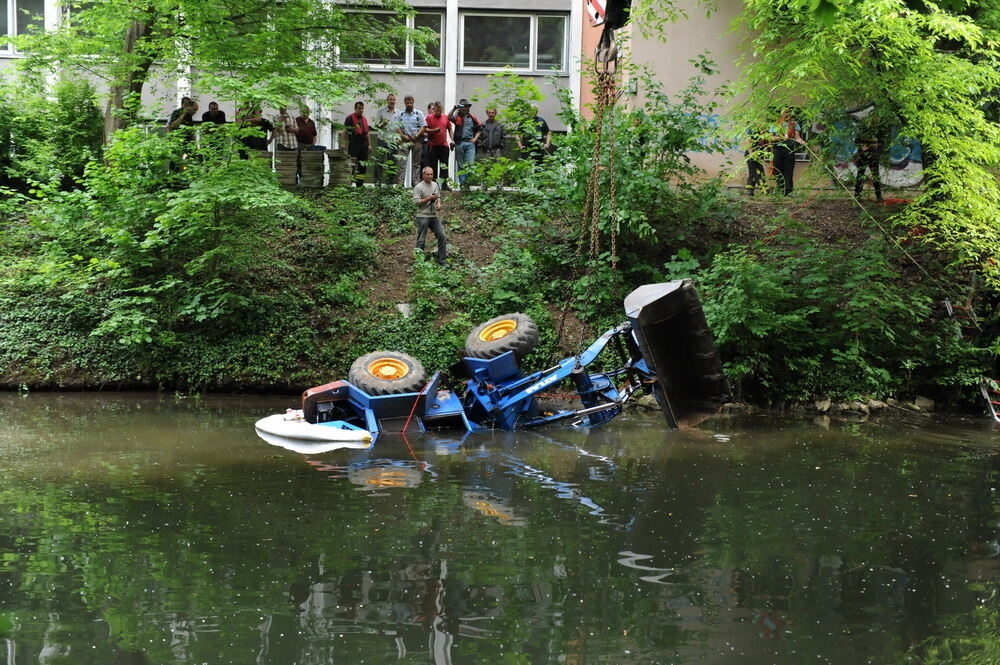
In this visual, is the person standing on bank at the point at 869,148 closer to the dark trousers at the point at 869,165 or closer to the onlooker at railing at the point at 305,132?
the dark trousers at the point at 869,165

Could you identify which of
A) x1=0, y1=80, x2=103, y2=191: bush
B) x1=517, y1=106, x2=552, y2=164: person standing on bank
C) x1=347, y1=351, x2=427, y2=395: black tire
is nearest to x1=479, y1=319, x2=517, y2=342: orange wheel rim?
x1=347, y1=351, x2=427, y2=395: black tire

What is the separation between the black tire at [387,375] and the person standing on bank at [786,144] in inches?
314

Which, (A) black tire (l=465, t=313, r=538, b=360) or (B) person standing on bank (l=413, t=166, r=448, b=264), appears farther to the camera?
(B) person standing on bank (l=413, t=166, r=448, b=264)

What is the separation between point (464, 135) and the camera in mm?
23453

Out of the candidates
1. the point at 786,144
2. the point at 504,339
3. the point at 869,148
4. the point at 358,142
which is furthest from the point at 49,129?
the point at 869,148

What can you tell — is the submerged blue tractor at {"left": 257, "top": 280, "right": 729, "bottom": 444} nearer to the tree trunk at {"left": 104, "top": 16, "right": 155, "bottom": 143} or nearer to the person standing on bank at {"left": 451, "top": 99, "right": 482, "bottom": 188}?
the tree trunk at {"left": 104, "top": 16, "right": 155, "bottom": 143}

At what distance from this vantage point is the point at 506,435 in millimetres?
12992

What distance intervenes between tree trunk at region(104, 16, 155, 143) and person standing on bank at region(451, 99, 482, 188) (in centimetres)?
710

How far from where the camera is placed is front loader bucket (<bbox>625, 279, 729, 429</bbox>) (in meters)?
11.8

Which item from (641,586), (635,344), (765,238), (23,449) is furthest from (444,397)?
(765,238)

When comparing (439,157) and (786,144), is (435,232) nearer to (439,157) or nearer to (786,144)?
(439,157)

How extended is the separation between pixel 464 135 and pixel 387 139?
76.5 inches

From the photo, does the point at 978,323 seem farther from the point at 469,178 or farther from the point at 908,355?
the point at 469,178

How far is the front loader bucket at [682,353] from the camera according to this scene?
1180cm
